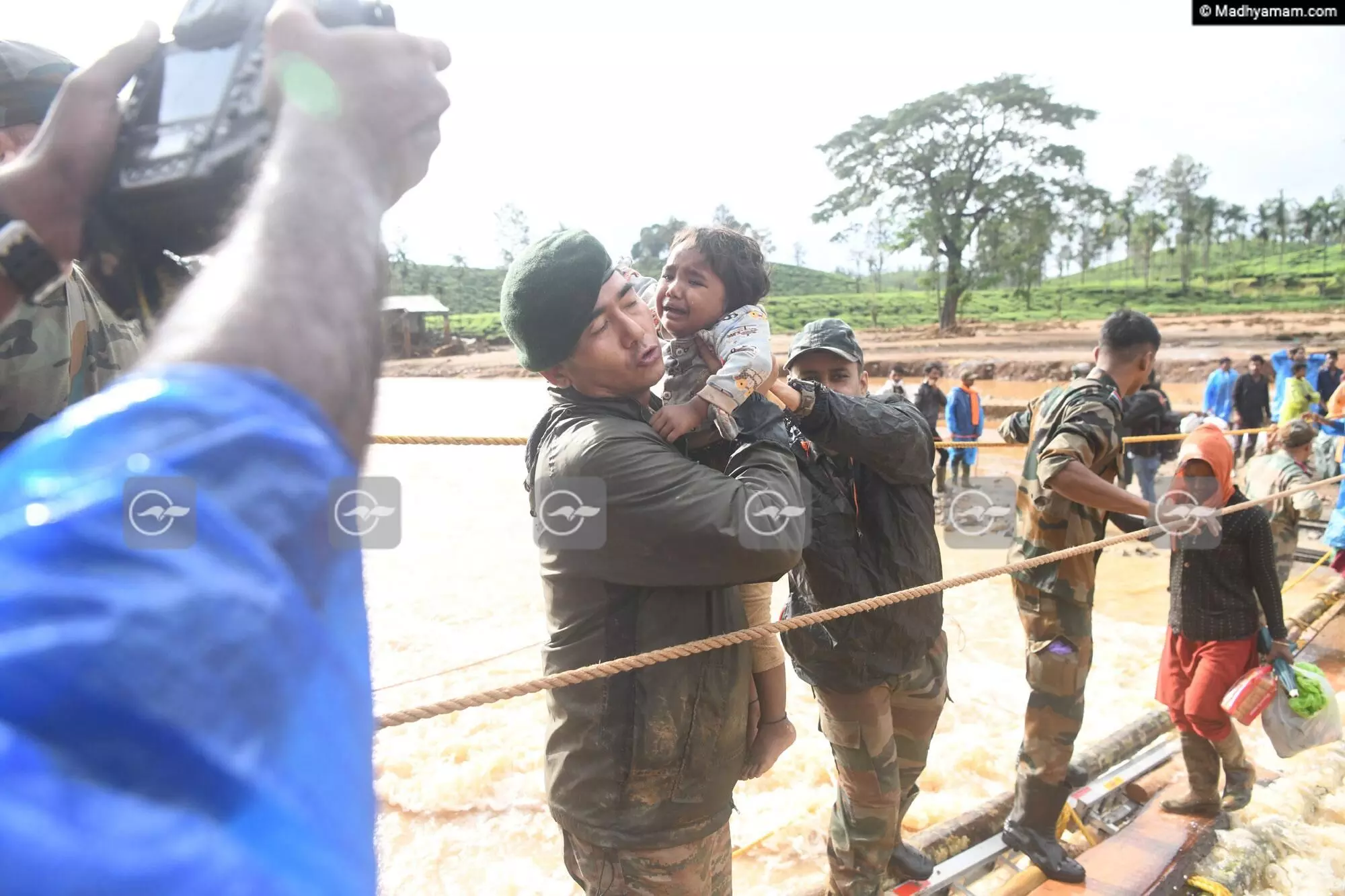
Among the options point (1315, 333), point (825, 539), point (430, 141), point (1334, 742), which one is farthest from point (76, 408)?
point (1315, 333)

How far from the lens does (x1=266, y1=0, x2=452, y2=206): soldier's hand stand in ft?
1.78

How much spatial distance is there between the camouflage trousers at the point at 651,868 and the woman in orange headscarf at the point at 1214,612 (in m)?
2.77

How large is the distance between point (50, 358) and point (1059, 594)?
333 cm

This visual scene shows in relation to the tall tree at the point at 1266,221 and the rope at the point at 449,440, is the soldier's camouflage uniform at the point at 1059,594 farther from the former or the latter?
the tall tree at the point at 1266,221

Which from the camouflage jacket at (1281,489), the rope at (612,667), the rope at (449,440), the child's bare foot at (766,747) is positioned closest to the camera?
the rope at (612,667)

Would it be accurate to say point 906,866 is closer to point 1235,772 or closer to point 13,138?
point 1235,772

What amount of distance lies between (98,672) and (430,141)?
1.47ft

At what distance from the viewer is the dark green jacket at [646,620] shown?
4.93ft

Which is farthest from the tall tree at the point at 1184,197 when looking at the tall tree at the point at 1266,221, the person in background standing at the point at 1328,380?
the person in background standing at the point at 1328,380

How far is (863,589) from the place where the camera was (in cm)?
245

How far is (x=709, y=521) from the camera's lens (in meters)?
1.48

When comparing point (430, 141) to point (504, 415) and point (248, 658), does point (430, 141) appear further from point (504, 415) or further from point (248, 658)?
point (504, 415)

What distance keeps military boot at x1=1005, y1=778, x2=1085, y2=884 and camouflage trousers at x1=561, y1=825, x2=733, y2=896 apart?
2.08 m

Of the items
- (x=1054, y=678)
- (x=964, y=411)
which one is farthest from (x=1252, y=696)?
(x=964, y=411)
